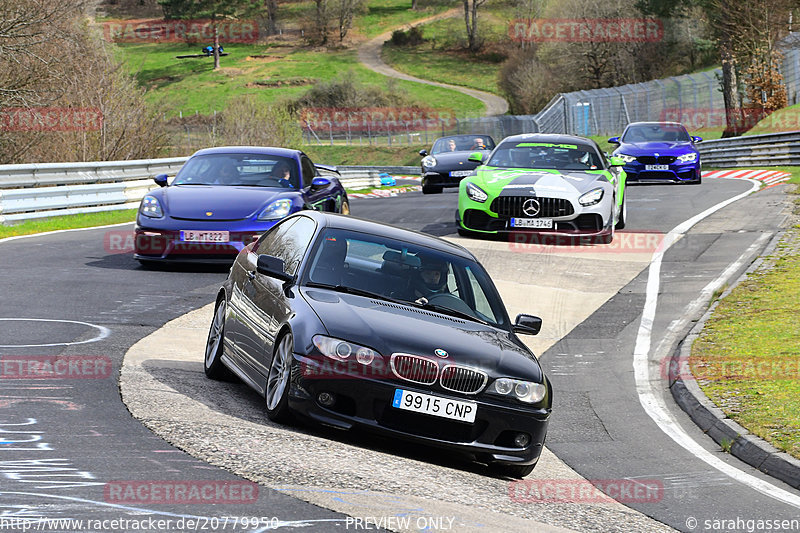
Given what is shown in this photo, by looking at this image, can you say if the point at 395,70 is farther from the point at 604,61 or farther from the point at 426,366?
the point at 426,366

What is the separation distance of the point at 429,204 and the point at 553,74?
61646mm

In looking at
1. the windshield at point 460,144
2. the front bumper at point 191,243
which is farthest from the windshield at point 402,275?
the windshield at point 460,144

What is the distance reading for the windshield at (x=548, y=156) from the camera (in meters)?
18.2

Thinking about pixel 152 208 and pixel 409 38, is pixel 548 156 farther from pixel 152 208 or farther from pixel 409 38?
→ pixel 409 38

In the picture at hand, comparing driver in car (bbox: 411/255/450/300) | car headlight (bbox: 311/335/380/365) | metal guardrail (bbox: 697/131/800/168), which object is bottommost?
metal guardrail (bbox: 697/131/800/168)

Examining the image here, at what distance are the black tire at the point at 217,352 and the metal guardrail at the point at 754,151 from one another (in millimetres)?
27135

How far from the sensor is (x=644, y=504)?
668 cm

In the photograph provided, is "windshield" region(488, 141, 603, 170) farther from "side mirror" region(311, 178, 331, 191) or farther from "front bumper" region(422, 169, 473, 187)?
"front bumper" region(422, 169, 473, 187)

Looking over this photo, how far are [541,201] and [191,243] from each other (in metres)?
5.71

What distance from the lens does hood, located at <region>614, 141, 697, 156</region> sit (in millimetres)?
27938

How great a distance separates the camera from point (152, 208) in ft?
47.1

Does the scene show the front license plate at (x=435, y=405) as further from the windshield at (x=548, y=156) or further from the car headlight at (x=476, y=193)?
the windshield at (x=548, y=156)

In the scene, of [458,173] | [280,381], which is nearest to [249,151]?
[280,381]

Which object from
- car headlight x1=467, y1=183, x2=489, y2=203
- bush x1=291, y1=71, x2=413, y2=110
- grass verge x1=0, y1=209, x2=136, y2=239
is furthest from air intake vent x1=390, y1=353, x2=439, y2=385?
bush x1=291, y1=71, x2=413, y2=110
